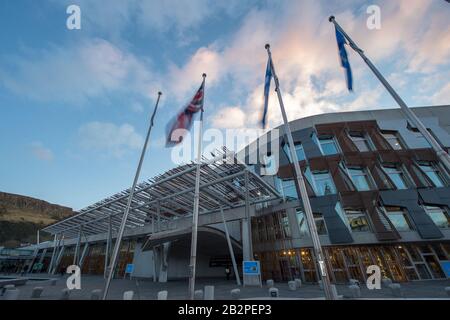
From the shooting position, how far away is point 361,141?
91.6ft

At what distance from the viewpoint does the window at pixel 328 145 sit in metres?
26.6

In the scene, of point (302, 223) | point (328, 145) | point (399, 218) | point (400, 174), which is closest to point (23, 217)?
point (302, 223)

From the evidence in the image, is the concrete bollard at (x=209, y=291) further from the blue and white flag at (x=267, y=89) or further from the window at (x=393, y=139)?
the window at (x=393, y=139)

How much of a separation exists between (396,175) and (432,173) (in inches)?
164

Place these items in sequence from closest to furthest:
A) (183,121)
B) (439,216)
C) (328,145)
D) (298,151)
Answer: (183,121) < (439,216) < (328,145) < (298,151)

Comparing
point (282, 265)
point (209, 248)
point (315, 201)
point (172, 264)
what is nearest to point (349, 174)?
point (315, 201)

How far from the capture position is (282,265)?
75.1ft

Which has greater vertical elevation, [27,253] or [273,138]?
[273,138]

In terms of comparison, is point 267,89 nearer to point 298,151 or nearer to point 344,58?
point 344,58

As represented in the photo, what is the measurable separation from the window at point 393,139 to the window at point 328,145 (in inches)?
266

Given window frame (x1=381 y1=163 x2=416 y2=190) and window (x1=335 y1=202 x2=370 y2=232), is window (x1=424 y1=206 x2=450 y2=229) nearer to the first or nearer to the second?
window frame (x1=381 y1=163 x2=416 y2=190)

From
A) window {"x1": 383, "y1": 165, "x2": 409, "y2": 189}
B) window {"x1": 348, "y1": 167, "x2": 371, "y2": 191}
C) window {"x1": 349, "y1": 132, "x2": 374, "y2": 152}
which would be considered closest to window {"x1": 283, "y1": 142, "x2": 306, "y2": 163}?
window {"x1": 348, "y1": 167, "x2": 371, "y2": 191}

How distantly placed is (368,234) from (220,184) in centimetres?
1512
